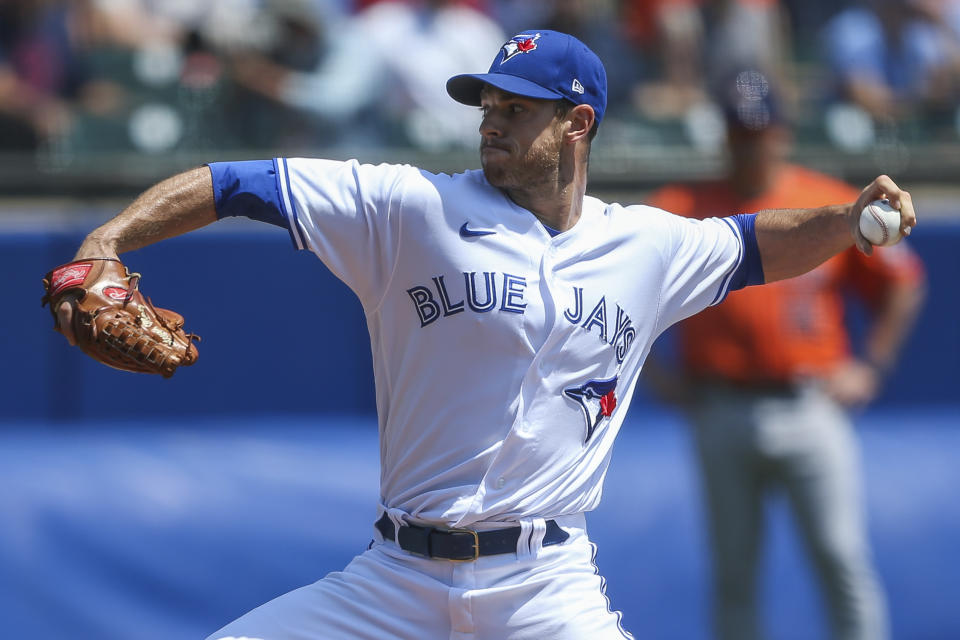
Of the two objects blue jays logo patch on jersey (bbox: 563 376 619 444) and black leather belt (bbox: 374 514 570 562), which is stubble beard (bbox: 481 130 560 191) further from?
Answer: black leather belt (bbox: 374 514 570 562)

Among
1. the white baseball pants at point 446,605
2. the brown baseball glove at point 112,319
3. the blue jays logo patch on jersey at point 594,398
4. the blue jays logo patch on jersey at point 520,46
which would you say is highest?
the blue jays logo patch on jersey at point 520,46

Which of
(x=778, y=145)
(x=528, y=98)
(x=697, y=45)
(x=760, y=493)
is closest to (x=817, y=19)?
(x=697, y=45)

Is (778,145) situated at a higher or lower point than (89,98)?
lower

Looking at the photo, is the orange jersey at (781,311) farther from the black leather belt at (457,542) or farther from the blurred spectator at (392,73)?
the blurred spectator at (392,73)

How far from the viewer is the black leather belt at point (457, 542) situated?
2834 millimetres

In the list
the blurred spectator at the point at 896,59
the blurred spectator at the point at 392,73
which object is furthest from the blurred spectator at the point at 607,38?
the blurred spectator at the point at 896,59

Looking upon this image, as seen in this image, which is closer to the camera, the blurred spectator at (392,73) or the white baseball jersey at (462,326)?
the white baseball jersey at (462,326)

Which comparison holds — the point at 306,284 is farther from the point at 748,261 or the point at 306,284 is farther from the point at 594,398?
the point at 594,398

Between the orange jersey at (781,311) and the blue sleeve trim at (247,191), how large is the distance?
7.89 ft

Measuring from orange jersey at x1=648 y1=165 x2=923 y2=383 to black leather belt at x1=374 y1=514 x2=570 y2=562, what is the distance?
2.11 meters

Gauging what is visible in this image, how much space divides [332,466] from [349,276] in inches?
114

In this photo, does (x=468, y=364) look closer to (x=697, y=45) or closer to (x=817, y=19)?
(x=697, y=45)

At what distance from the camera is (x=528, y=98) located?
2988 mm

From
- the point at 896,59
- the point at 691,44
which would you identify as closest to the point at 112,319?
the point at 691,44
